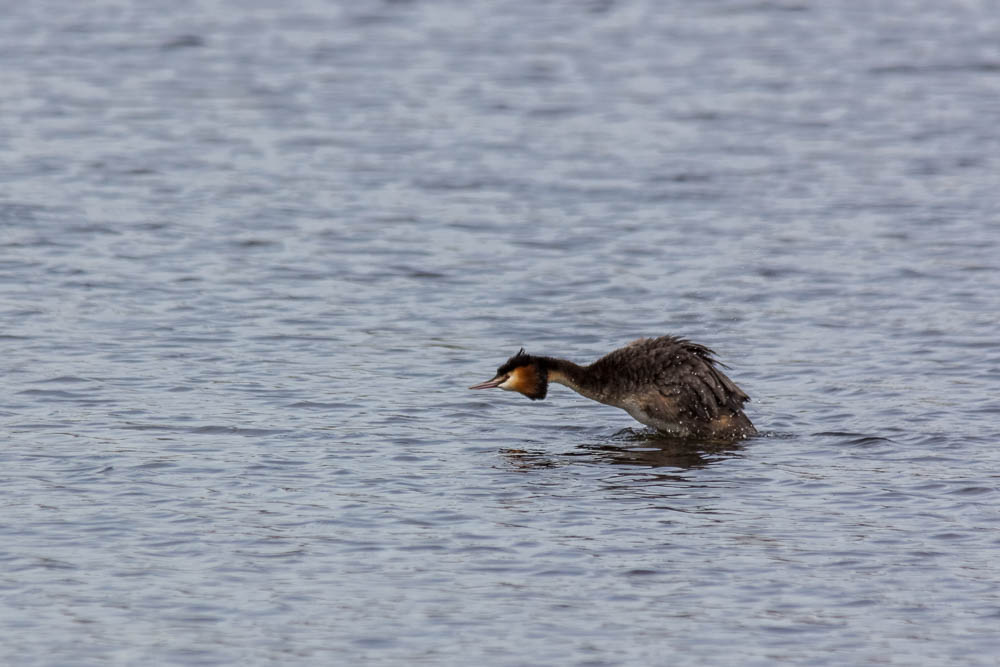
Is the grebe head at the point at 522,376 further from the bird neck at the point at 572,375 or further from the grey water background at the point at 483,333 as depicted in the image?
the grey water background at the point at 483,333

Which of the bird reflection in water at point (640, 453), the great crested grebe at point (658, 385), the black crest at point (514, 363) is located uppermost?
the black crest at point (514, 363)

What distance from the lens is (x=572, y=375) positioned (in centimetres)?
1422

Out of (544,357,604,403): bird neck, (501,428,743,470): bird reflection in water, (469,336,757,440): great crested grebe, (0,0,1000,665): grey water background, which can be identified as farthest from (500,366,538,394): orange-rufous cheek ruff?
(501,428,743,470): bird reflection in water

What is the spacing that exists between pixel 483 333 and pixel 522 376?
10.1 feet

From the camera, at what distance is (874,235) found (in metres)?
21.0

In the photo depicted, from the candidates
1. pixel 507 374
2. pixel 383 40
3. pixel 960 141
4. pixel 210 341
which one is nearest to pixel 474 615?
pixel 507 374

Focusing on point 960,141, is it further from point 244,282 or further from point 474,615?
point 474,615

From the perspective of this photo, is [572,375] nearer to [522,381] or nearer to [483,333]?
[522,381]

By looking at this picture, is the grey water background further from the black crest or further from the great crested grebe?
the black crest

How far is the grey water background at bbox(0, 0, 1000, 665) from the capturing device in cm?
997

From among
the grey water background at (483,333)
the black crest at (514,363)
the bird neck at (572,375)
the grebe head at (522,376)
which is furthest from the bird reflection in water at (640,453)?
the black crest at (514,363)

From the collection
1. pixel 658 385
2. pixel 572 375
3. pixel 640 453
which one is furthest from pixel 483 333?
pixel 640 453

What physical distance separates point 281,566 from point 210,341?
6338 millimetres

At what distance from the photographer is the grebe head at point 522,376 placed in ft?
46.1
